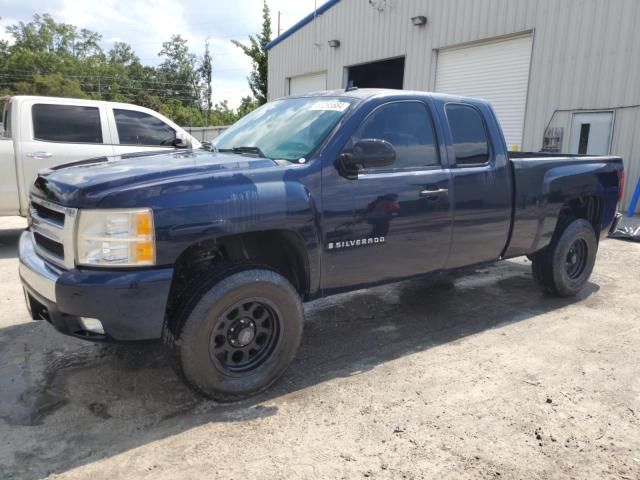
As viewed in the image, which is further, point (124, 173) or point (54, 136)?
point (54, 136)

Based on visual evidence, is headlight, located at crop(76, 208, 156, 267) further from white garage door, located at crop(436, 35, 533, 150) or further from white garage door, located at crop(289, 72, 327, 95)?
white garage door, located at crop(289, 72, 327, 95)

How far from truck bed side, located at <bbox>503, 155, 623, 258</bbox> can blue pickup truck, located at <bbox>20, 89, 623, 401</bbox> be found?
0.03 meters

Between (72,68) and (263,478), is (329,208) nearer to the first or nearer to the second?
(263,478)

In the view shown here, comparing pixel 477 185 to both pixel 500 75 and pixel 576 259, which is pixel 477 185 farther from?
pixel 500 75

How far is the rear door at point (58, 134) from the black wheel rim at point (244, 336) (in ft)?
16.2

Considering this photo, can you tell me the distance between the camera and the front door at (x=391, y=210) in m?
3.46

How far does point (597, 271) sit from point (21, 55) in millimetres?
82852

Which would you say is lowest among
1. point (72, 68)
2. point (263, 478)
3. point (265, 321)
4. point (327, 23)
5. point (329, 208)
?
point (263, 478)

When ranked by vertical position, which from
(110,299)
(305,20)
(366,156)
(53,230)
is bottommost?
(110,299)

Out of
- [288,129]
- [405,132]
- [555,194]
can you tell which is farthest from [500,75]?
[288,129]

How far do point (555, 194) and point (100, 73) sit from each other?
8758 centimetres

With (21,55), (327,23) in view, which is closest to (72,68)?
(21,55)

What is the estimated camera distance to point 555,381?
352cm

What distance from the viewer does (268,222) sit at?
3109mm
